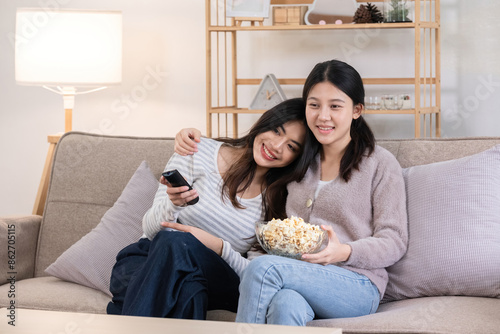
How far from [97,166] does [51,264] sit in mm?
377

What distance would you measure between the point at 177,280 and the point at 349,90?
73cm

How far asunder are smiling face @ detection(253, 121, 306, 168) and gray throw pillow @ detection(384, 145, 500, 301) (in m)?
0.36

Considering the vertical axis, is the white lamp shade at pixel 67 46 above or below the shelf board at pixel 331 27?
below

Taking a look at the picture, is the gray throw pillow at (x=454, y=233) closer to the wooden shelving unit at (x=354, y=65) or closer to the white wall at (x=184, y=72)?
the wooden shelving unit at (x=354, y=65)

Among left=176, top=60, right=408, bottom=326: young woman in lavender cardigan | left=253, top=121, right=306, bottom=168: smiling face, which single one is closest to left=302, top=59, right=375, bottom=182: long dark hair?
left=176, top=60, right=408, bottom=326: young woman in lavender cardigan

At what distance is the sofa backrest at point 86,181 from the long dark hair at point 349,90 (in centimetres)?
66

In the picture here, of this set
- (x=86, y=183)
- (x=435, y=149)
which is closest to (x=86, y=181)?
(x=86, y=183)

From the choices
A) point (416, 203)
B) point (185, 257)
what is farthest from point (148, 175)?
point (416, 203)

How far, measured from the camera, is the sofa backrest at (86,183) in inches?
90.3

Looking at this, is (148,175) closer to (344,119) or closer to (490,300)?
(344,119)

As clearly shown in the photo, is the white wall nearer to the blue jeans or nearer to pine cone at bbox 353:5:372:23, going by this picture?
pine cone at bbox 353:5:372:23

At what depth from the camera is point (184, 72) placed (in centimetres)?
355

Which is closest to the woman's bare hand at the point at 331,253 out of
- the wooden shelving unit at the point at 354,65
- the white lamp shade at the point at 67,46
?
the wooden shelving unit at the point at 354,65

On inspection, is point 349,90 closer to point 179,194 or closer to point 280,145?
point 280,145
